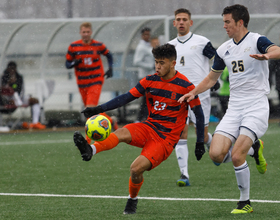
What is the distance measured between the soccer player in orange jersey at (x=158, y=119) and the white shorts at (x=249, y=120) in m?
0.26

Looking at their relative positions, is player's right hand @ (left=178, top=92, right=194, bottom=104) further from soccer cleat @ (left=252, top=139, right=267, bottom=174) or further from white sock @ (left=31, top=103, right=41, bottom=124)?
white sock @ (left=31, top=103, right=41, bottom=124)

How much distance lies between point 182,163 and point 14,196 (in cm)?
207

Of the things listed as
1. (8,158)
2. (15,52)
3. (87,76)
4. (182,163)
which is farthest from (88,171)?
(15,52)

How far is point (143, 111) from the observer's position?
1448 centimetres

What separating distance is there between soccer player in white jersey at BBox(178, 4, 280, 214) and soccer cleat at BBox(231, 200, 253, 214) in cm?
2

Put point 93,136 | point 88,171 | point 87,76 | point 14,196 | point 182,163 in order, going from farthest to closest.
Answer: point 87,76
point 88,171
point 182,163
point 14,196
point 93,136

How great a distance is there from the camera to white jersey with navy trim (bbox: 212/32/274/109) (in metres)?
5.36

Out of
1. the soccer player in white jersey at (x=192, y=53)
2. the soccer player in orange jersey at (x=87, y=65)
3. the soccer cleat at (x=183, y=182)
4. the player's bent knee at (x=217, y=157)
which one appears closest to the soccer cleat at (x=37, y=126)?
the soccer player in orange jersey at (x=87, y=65)

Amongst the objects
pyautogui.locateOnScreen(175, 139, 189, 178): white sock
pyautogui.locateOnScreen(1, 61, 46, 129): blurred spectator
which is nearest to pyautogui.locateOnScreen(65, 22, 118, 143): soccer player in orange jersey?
pyautogui.locateOnScreen(175, 139, 189, 178): white sock

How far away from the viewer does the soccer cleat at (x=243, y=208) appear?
16.4 feet

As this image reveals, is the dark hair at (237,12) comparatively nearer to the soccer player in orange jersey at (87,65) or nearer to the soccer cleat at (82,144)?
the soccer cleat at (82,144)

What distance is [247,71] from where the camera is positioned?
5379mm

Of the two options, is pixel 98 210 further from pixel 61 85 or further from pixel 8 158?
pixel 61 85

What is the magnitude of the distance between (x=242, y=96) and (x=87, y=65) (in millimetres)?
5500
